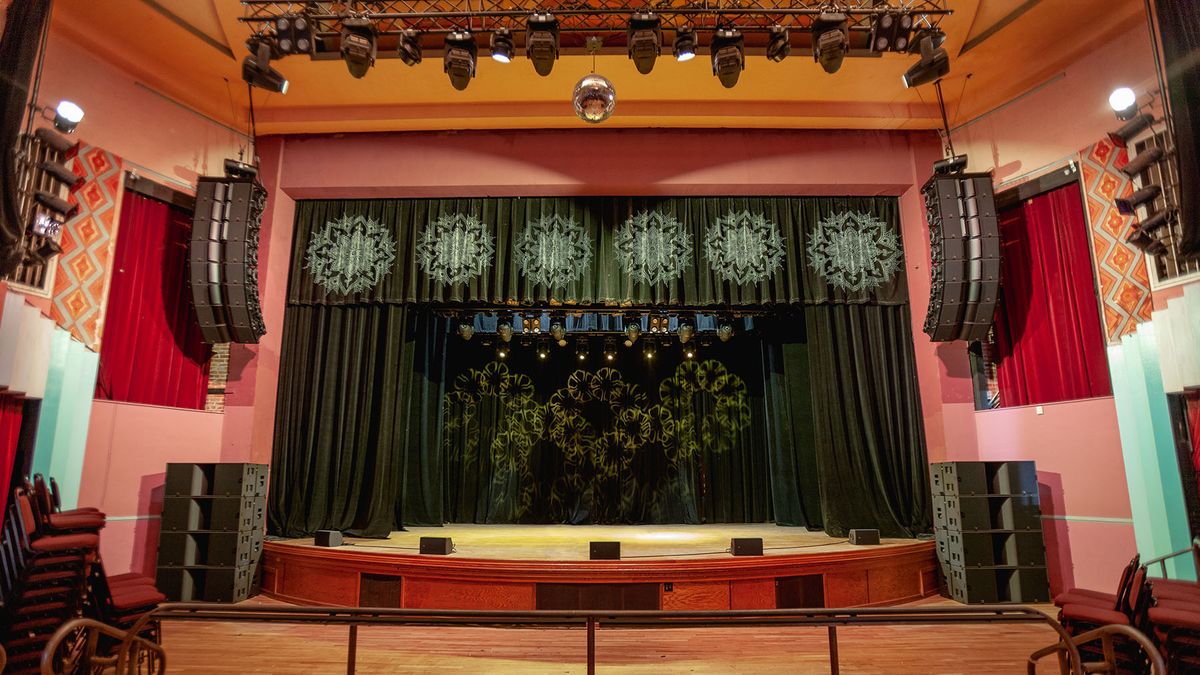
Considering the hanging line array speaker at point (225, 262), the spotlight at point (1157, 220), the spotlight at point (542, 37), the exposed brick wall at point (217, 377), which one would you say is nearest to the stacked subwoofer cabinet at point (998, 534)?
the spotlight at point (1157, 220)

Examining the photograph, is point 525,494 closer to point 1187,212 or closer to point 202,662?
point 202,662

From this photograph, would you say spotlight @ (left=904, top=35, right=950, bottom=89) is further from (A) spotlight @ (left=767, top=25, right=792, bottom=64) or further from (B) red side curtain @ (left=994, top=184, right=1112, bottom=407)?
(B) red side curtain @ (left=994, top=184, right=1112, bottom=407)

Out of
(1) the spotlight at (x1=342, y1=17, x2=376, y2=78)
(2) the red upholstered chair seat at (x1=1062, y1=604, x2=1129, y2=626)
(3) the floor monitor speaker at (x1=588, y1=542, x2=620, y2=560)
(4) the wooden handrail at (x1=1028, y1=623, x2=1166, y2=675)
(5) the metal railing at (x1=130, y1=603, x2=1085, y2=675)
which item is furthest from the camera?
(3) the floor monitor speaker at (x1=588, y1=542, x2=620, y2=560)

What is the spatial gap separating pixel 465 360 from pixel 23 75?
632 centimetres

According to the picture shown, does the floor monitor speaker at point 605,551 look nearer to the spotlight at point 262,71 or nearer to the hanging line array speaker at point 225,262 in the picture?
the hanging line array speaker at point 225,262

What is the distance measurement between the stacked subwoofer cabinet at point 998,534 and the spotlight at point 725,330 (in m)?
3.33

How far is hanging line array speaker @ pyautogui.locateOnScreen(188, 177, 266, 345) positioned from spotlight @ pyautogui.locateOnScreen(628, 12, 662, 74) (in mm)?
4096

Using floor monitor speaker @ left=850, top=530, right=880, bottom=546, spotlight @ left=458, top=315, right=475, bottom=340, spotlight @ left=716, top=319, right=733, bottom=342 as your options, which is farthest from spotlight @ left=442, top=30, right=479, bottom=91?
floor monitor speaker @ left=850, top=530, right=880, bottom=546

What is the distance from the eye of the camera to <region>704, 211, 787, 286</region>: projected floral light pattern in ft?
24.7

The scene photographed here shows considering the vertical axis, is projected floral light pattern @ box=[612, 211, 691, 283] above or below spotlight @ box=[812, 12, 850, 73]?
below

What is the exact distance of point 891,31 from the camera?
535 centimetres

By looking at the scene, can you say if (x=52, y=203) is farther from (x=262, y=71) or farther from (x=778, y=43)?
(x=778, y=43)

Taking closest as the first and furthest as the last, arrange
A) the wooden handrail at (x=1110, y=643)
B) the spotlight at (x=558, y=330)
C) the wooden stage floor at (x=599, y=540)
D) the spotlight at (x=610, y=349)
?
the wooden handrail at (x=1110, y=643) → the wooden stage floor at (x=599, y=540) → the spotlight at (x=558, y=330) → the spotlight at (x=610, y=349)

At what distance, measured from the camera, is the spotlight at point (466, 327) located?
28.8 ft
